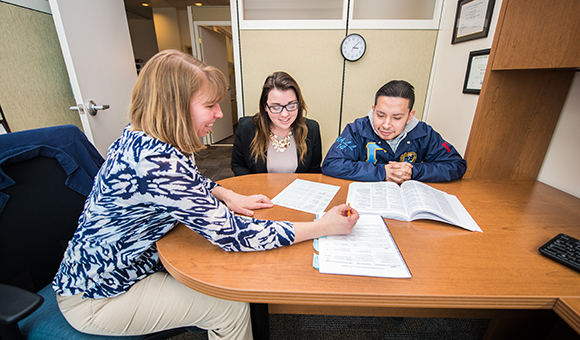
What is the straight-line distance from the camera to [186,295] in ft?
2.57

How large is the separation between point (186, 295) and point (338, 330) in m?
0.90

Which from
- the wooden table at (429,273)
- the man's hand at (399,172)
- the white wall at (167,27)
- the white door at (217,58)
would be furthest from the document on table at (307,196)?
the white wall at (167,27)

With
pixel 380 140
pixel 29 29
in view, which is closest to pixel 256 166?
pixel 380 140

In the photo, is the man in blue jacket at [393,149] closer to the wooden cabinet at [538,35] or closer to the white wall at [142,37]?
the wooden cabinet at [538,35]

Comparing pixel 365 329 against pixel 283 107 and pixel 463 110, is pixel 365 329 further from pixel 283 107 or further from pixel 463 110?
pixel 463 110

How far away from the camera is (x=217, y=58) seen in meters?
4.80

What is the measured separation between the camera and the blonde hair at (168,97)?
70cm

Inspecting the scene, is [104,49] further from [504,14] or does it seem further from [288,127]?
[504,14]

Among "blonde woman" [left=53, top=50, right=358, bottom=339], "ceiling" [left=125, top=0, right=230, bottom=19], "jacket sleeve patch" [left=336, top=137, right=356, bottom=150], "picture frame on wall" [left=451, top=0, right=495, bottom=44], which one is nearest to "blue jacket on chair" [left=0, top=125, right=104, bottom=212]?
"blonde woman" [left=53, top=50, right=358, bottom=339]

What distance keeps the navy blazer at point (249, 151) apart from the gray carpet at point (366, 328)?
89cm

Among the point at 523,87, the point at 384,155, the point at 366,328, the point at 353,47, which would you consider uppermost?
the point at 353,47

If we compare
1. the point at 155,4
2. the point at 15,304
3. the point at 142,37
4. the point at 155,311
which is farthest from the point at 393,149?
the point at 142,37

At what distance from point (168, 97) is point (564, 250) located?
4.00ft

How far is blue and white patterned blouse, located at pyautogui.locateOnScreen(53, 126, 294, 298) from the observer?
66 centimetres
